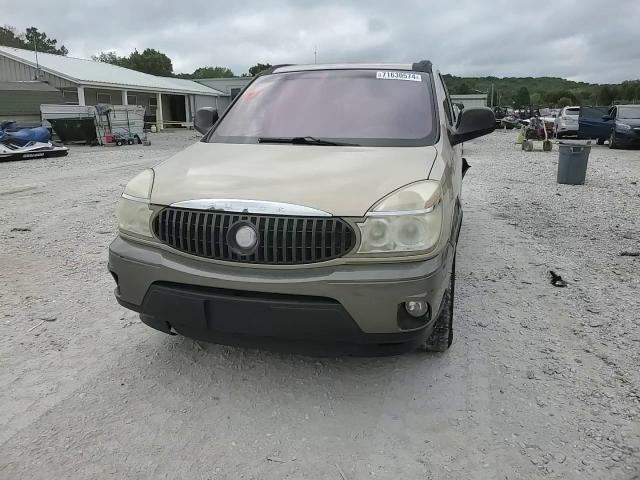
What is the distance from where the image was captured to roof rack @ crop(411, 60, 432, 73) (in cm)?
408

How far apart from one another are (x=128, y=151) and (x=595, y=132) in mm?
19578

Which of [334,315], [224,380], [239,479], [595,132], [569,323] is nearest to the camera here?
[239,479]

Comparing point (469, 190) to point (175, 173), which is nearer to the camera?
point (175, 173)

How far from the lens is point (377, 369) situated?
3.16m

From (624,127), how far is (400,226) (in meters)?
21.2

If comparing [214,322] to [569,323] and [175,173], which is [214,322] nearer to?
[175,173]

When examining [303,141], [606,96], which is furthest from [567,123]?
[606,96]

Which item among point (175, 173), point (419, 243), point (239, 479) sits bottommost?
point (239, 479)

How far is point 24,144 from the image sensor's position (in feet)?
54.4

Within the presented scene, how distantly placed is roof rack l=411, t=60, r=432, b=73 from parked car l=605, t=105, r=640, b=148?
18.9 m

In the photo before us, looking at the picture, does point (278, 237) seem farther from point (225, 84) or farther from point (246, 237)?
point (225, 84)

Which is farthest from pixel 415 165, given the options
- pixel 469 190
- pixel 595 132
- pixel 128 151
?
pixel 595 132

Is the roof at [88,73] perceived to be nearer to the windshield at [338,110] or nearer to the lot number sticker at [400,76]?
the windshield at [338,110]

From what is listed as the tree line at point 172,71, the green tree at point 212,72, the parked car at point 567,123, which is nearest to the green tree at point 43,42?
the tree line at point 172,71
